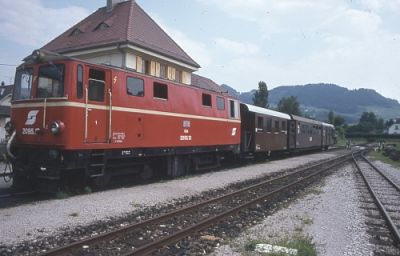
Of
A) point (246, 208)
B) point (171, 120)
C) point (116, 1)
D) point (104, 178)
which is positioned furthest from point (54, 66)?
point (116, 1)

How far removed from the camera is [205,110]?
1794 centimetres

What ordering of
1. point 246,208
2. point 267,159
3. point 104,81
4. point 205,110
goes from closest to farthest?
point 246,208, point 104,81, point 205,110, point 267,159

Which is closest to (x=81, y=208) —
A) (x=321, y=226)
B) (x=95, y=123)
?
(x=95, y=123)

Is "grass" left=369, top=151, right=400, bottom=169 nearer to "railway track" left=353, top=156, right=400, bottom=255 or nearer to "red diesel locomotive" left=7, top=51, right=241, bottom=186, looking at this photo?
"railway track" left=353, top=156, right=400, bottom=255

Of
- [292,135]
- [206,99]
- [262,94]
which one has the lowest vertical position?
[292,135]

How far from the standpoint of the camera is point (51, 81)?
11.6m

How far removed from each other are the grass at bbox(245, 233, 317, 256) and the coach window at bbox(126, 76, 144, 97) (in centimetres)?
702

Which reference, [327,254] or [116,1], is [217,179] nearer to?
[327,254]

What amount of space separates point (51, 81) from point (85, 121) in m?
1.34

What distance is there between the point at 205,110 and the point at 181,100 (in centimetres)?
210

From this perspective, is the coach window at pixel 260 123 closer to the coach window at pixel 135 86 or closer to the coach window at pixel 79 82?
the coach window at pixel 135 86

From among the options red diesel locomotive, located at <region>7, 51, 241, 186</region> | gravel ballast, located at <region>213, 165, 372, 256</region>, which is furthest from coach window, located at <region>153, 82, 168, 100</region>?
gravel ballast, located at <region>213, 165, 372, 256</region>

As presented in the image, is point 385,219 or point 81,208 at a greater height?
point 81,208

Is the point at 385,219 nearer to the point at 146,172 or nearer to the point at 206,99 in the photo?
the point at 146,172
